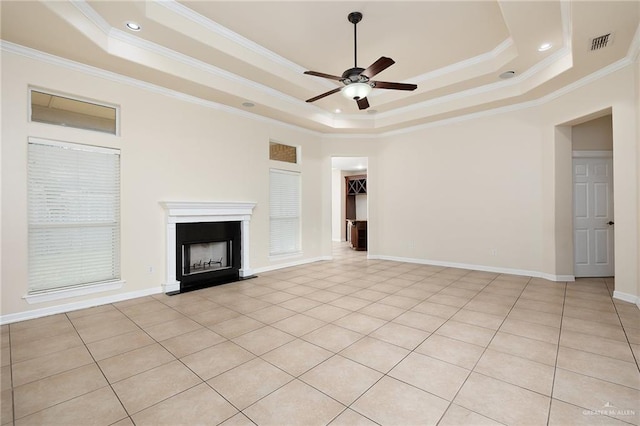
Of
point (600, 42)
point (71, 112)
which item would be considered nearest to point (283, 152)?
point (71, 112)

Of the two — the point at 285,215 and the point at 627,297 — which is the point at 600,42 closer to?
the point at 627,297

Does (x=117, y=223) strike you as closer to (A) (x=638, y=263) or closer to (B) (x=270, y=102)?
(B) (x=270, y=102)

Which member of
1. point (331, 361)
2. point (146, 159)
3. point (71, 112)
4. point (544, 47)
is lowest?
point (331, 361)

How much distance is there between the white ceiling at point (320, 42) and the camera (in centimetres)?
310

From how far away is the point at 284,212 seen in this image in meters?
6.41

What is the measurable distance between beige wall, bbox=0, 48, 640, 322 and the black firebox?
1.05ft

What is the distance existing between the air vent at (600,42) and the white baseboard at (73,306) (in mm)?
6503

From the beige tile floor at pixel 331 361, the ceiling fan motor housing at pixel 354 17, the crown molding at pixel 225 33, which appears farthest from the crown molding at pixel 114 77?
the beige tile floor at pixel 331 361

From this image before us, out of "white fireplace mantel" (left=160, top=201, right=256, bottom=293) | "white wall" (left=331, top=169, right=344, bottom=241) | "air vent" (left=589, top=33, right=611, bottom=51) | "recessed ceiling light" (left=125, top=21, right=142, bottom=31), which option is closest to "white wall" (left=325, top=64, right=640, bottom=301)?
"air vent" (left=589, top=33, right=611, bottom=51)

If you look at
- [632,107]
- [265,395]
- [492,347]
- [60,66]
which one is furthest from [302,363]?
[632,107]

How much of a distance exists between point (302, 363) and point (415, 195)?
5197mm

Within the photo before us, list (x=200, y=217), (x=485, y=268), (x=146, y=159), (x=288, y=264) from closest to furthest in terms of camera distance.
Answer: (x=146, y=159) < (x=200, y=217) < (x=485, y=268) < (x=288, y=264)

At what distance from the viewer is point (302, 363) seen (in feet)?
7.83

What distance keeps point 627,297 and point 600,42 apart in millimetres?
3224
